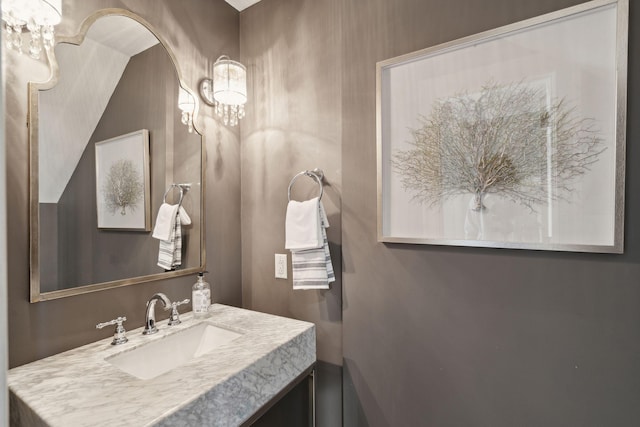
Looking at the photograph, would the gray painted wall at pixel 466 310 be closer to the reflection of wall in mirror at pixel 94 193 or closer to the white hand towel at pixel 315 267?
the white hand towel at pixel 315 267

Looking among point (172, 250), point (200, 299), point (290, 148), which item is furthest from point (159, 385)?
point (290, 148)

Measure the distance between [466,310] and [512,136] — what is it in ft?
2.00

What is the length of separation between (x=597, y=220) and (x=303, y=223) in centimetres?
97

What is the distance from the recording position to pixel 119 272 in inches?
46.8

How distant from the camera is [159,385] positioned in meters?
0.83

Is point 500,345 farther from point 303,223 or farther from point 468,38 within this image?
point 468,38

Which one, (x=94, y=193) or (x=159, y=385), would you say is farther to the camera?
(x=94, y=193)

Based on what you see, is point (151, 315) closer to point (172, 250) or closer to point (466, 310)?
point (172, 250)

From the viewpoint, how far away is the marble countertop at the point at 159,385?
2.40 feet

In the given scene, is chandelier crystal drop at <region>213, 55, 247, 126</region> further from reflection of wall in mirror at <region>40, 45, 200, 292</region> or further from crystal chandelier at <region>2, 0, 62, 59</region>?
crystal chandelier at <region>2, 0, 62, 59</region>

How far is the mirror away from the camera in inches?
39.8

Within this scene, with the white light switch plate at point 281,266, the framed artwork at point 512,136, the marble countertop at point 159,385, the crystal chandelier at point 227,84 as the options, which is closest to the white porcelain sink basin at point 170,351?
the marble countertop at point 159,385

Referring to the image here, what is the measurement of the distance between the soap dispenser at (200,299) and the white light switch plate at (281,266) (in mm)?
340

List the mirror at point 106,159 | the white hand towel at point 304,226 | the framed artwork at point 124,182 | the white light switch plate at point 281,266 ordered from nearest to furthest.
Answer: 1. the mirror at point 106,159
2. the framed artwork at point 124,182
3. the white hand towel at point 304,226
4. the white light switch plate at point 281,266
